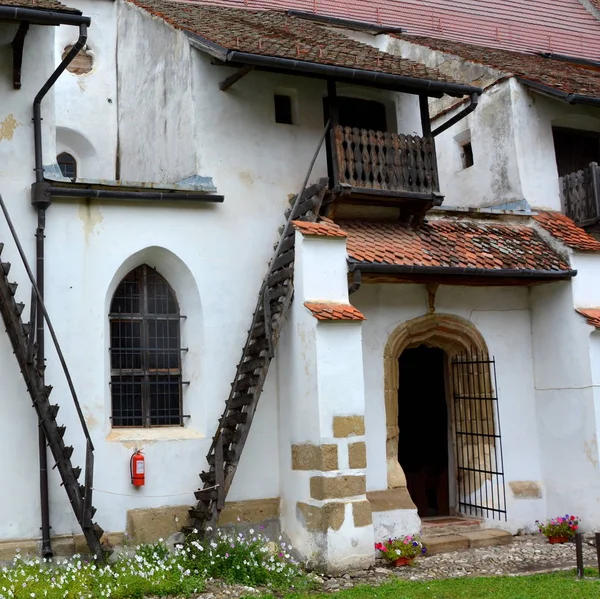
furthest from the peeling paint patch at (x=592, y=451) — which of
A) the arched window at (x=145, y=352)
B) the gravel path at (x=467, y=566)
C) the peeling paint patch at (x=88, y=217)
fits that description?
the peeling paint patch at (x=88, y=217)

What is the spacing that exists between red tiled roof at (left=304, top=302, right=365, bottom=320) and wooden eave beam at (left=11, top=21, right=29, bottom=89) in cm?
464

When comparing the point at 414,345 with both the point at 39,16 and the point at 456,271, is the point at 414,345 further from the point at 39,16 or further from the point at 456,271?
the point at 39,16

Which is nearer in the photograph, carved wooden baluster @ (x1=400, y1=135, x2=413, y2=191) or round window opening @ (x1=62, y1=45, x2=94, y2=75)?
carved wooden baluster @ (x1=400, y1=135, x2=413, y2=191)

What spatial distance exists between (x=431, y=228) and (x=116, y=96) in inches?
261

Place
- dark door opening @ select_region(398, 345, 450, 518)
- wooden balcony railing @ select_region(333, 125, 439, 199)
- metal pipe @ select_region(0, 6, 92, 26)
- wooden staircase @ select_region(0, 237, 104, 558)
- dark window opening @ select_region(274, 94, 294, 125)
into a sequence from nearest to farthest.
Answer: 1. wooden staircase @ select_region(0, 237, 104, 558)
2. metal pipe @ select_region(0, 6, 92, 26)
3. wooden balcony railing @ select_region(333, 125, 439, 199)
4. dark window opening @ select_region(274, 94, 294, 125)
5. dark door opening @ select_region(398, 345, 450, 518)

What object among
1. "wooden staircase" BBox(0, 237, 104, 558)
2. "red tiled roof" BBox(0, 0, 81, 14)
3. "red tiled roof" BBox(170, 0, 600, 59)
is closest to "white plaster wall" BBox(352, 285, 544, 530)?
"wooden staircase" BBox(0, 237, 104, 558)

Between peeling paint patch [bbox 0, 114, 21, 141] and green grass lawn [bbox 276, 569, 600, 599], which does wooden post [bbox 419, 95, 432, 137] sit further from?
green grass lawn [bbox 276, 569, 600, 599]

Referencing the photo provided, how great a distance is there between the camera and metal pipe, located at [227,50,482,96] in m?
11.7

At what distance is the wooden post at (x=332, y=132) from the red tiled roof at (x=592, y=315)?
4.19 metres

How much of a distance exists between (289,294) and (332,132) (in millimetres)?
2581

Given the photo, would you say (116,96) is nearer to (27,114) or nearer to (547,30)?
(27,114)

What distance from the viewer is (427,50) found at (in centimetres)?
1711

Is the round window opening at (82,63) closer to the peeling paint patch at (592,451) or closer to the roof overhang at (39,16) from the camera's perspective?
the roof overhang at (39,16)

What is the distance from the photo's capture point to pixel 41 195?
10.9 meters
